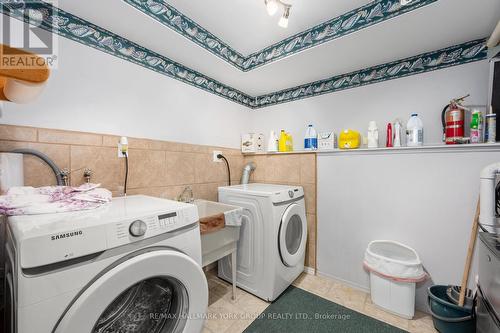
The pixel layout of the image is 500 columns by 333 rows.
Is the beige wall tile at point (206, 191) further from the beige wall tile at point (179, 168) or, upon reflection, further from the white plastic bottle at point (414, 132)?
the white plastic bottle at point (414, 132)

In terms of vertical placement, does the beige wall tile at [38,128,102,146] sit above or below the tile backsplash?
above

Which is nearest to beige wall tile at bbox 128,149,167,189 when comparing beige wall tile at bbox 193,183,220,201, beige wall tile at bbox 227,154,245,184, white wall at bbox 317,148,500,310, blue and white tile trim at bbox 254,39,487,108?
beige wall tile at bbox 193,183,220,201

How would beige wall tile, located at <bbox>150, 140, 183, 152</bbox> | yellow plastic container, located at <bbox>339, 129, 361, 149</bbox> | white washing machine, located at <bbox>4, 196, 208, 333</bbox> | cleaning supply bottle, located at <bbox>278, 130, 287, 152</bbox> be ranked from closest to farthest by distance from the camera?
white washing machine, located at <bbox>4, 196, 208, 333</bbox> < beige wall tile, located at <bbox>150, 140, 183, 152</bbox> < yellow plastic container, located at <bbox>339, 129, 361, 149</bbox> < cleaning supply bottle, located at <bbox>278, 130, 287, 152</bbox>

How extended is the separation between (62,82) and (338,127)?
2283 mm

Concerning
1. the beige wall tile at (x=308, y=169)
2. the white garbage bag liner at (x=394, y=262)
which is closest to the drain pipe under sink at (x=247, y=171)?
the beige wall tile at (x=308, y=169)

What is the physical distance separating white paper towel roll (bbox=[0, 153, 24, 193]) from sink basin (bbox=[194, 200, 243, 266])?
3.22 ft

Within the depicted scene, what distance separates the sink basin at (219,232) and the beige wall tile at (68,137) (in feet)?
2.95

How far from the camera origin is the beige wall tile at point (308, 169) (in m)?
2.05

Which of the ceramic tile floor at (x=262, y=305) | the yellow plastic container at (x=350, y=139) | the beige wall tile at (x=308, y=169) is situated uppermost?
the yellow plastic container at (x=350, y=139)

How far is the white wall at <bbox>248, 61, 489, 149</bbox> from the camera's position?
1.55 metres

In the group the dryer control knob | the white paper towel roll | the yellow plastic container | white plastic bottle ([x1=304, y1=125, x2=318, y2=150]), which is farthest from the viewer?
white plastic bottle ([x1=304, y1=125, x2=318, y2=150])

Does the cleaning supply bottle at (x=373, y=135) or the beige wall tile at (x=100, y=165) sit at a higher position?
the cleaning supply bottle at (x=373, y=135)

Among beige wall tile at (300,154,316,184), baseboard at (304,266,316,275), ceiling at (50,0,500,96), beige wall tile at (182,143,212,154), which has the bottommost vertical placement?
baseboard at (304,266,316,275)

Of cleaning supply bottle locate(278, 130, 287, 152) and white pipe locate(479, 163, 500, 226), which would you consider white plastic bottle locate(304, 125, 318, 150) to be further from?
white pipe locate(479, 163, 500, 226)
